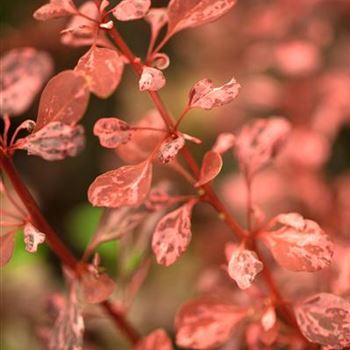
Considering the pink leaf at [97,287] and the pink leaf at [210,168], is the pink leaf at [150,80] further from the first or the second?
the pink leaf at [97,287]

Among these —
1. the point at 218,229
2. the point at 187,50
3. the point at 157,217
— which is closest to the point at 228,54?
the point at 187,50

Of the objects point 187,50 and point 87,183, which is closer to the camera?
point 87,183

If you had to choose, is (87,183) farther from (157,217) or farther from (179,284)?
(157,217)

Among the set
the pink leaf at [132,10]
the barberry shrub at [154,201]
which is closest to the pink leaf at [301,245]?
the barberry shrub at [154,201]

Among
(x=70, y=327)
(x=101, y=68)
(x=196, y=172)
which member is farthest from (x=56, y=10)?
(x=70, y=327)

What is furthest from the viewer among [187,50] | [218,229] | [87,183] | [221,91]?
[187,50]

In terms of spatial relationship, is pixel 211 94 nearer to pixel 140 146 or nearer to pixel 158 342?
pixel 140 146
